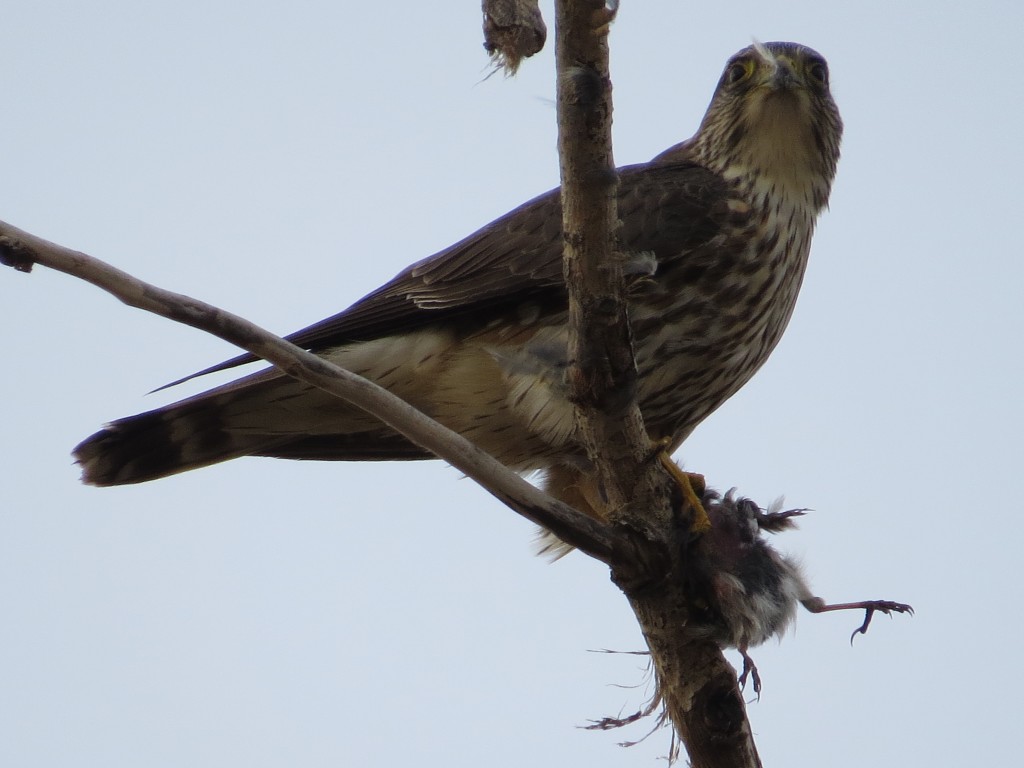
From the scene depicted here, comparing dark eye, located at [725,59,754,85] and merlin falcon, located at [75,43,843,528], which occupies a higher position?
dark eye, located at [725,59,754,85]

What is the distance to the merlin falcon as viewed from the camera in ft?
10.4

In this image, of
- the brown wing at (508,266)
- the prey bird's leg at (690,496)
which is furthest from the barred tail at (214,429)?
the prey bird's leg at (690,496)

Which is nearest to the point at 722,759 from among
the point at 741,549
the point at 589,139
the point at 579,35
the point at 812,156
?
the point at 741,549

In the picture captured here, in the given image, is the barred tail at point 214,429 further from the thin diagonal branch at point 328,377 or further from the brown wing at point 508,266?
the thin diagonal branch at point 328,377

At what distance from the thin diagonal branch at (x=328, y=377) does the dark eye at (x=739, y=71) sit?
6.10 feet

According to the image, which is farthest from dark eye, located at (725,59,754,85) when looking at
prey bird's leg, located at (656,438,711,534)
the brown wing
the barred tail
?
the barred tail

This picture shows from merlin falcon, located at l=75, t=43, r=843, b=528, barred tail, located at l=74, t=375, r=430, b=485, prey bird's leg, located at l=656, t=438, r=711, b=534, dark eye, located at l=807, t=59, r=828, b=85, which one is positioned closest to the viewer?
prey bird's leg, located at l=656, t=438, r=711, b=534

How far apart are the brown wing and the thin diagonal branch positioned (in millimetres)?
863

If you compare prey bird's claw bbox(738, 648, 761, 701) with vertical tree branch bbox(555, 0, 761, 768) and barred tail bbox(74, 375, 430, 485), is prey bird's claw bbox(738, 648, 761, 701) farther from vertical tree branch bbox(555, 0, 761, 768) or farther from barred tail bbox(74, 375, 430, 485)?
barred tail bbox(74, 375, 430, 485)

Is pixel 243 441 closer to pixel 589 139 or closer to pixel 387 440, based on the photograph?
pixel 387 440

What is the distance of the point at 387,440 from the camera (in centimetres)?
365

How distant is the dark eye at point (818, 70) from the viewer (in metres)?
3.71

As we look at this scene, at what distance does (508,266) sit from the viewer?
10.7ft

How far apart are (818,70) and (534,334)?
1.41 metres
